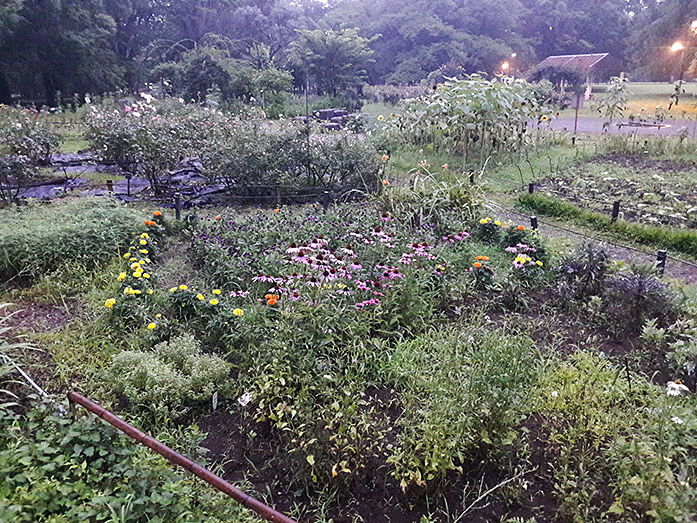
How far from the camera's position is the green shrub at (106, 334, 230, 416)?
2.74m

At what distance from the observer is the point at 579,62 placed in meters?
21.7

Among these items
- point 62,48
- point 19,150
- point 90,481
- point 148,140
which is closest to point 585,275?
point 90,481

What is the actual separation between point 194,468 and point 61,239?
3417 mm

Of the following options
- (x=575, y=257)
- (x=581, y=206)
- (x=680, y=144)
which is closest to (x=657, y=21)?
(x=680, y=144)

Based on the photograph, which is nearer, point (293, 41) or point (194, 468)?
point (194, 468)

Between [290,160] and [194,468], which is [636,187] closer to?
[290,160]

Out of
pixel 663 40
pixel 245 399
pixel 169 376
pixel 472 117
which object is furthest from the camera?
pixel 663 40

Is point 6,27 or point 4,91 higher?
point 6,27

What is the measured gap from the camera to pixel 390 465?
238 cm

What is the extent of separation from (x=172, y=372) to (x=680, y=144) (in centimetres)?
1109

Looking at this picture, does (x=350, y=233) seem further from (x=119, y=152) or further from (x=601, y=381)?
(x=119, y=152)

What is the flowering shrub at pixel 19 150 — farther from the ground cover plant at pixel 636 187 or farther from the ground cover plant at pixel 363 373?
the ground cover plant at pixel 636 187

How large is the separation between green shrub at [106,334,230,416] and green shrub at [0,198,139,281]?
1.81 metres

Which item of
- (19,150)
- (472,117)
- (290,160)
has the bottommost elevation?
(290,160)
